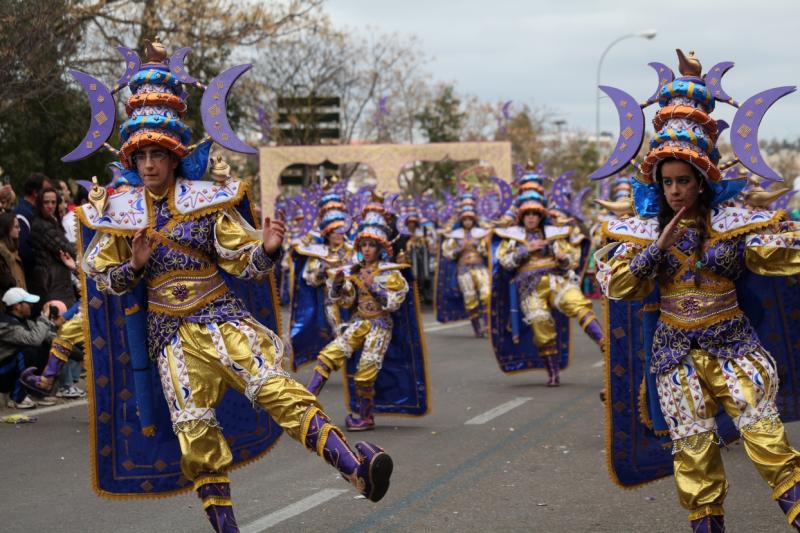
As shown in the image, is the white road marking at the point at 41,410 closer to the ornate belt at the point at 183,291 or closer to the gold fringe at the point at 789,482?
the ornate belt at the point at 183,291

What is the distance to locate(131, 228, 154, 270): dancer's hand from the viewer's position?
542 centimetres

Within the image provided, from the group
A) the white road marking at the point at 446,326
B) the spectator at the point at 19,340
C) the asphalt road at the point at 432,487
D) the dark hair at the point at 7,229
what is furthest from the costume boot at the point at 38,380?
the white road marking at the point at 446,326

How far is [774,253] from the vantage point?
505 centimetres

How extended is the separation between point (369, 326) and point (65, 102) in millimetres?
8715

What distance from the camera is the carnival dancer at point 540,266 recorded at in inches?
461

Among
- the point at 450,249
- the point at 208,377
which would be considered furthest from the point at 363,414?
the point at 450,249

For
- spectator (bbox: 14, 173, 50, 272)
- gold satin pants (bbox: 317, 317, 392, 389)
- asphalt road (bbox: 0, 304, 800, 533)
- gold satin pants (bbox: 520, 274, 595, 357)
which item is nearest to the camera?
asphalt road (bbox: 0, 304, 800, 533)

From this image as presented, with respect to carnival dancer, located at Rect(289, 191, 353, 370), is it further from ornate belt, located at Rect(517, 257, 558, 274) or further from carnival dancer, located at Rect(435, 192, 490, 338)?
carnival dancer, located at Rect(435, 192, 490, 338)

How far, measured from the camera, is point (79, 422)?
32.3 ft

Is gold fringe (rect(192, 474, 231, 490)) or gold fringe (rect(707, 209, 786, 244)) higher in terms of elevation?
gold fringe (rect(707, 209, 786, 244))

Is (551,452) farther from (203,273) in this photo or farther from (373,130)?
(373,130)

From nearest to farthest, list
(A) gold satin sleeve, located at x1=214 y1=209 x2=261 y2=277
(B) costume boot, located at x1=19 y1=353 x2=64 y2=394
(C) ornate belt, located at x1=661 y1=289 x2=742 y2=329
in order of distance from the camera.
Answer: (C) ornate belt, located at x1=661 y1=289 x2=742 y2=329 → (A) gold satin sleeve, located at x1=214 y1=209 x2=261 y2=277 → (B) costume boot, located at x1=19 y1=353 x2=64 y2=394

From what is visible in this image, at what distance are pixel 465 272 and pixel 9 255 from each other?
8.42m

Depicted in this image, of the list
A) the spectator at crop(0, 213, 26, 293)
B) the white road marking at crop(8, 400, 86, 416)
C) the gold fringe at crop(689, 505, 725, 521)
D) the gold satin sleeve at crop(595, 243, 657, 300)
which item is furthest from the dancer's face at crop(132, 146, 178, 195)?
the spectator at crop(0, 213, 26, 293)
